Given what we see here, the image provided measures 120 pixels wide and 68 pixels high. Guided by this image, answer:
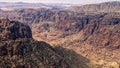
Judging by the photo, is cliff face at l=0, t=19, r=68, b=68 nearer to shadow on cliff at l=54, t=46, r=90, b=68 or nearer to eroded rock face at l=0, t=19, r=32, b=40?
eroded rock face at l=0, t=19, r=32, b=40

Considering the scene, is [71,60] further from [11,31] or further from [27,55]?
[11,31]

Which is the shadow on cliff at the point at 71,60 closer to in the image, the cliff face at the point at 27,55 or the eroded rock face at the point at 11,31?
the cliff face at the point at 27,55

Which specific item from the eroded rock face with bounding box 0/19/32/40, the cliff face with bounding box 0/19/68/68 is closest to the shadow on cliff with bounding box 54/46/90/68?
the cliff face with bounding box 0/19/68/68

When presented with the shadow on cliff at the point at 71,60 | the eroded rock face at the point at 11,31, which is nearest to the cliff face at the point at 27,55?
the eroded rock face at the point at 11,31

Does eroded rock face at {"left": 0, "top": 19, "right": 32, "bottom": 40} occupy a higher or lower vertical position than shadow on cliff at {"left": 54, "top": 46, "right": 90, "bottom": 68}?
higher

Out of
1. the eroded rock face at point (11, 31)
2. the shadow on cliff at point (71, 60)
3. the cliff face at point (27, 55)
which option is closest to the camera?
the cliff face at point (27, 55)

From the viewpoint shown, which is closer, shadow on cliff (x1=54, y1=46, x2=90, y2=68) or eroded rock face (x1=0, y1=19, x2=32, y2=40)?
shadow on cliff (x1=54, y1=46, x2=90, y2=68)

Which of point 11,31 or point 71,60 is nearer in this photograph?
point 71,60

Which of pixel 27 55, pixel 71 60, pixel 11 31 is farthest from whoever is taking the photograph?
pixel 11 31

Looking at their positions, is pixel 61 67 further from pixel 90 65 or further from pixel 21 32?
pixel 21 32

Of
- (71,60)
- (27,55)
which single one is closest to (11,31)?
(71,60)

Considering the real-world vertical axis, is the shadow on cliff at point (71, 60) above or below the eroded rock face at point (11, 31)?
below
